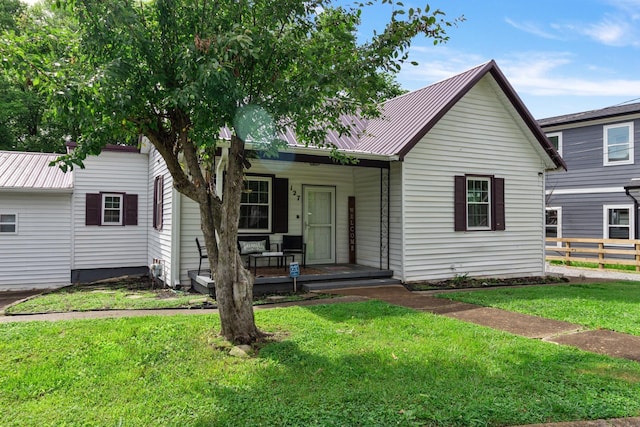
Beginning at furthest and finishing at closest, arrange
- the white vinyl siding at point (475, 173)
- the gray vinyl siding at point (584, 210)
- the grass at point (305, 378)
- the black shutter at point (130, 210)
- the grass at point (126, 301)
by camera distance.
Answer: the gray vinyl siding at point (584, 210) < the black shutter at point (130, 210) < the white vinyl siding at point (475, 173) < the grass at point (126, 301) < the grass at point (305, 378)

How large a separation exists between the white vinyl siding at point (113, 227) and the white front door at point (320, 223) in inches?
220

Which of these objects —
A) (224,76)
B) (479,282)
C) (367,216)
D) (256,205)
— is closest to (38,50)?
(224,76)

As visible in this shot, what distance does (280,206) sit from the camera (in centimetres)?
1023

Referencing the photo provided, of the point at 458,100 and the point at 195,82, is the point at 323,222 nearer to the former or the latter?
the point at 458,100

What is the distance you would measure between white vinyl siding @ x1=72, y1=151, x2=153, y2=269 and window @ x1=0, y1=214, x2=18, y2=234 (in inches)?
59.3

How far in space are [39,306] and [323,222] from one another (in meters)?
6.30

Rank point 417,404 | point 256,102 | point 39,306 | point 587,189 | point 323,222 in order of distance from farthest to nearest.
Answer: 1. point 587,189
2. point 323,222
3. point 39,306
4. point 256,102
5. point 417,404

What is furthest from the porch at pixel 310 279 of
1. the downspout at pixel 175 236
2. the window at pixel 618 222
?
the window at pixel 618 222

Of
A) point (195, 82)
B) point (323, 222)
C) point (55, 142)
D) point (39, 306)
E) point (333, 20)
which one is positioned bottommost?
point (39, 306)

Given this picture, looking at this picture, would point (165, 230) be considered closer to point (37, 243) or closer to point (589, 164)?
point (37, 243)

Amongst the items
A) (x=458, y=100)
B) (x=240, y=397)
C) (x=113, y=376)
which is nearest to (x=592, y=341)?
(x=240, y=397)

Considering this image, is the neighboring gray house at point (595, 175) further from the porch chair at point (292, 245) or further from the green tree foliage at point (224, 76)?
the green tree foliage at point (224, 76)

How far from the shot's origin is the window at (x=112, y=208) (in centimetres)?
1293

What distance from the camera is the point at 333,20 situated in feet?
16.0
